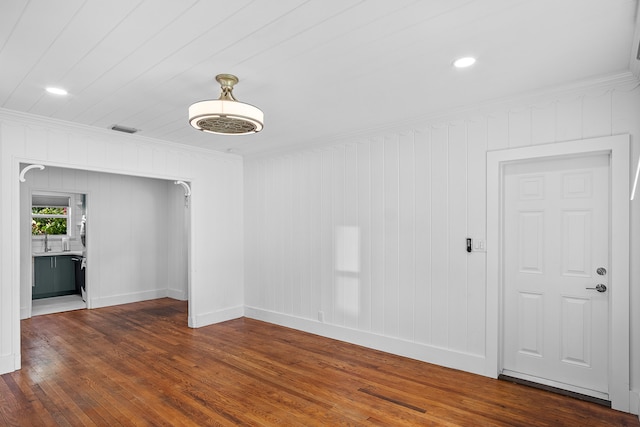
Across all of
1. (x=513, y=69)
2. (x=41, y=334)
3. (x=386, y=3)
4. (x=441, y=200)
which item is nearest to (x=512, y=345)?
(x=441, y=200)

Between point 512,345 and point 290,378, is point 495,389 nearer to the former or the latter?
point 512,345

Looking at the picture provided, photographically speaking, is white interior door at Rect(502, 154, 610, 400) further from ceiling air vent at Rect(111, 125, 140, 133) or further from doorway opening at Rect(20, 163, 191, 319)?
doorway opening at Rect(20, 163, 191, 319)

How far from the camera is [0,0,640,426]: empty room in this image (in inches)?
88.6

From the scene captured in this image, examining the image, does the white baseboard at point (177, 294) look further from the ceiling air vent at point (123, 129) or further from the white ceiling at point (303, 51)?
the white ceiling at point (303, 51)

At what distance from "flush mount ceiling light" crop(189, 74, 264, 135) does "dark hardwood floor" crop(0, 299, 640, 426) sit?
2.20 meters

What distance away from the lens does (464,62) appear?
2588 millimetres

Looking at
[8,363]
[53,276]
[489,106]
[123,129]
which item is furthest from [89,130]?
[53,276]

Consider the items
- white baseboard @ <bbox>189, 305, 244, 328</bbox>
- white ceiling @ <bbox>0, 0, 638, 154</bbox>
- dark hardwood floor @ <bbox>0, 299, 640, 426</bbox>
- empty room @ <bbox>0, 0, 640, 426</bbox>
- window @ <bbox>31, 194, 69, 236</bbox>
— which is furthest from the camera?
window @ <bbox>31, 194, 69, 236</bbox>

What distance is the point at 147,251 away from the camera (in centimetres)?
728

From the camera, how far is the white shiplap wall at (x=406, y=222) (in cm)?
323

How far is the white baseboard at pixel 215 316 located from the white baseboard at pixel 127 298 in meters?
2.36

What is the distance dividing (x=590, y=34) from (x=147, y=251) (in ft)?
24.1

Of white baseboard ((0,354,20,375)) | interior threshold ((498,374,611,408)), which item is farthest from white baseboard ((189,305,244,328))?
interior threshold ((498,374,611,408))

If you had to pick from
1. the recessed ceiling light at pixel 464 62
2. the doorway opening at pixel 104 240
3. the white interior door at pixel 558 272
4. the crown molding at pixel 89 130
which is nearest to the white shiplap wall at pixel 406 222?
the white interior door at pixel 558 272
